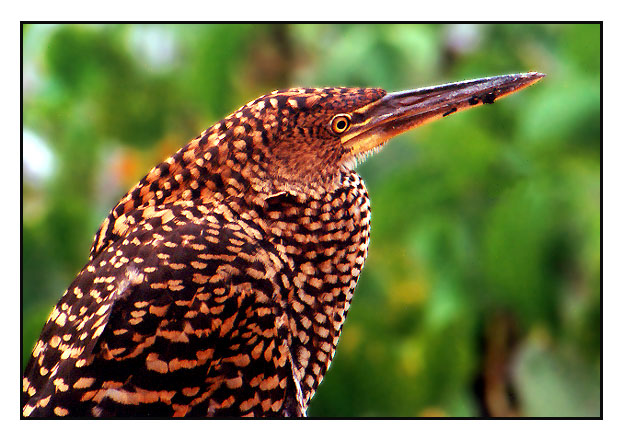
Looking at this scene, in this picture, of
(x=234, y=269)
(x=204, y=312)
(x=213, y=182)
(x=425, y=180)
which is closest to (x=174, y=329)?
(x=204, y=312)

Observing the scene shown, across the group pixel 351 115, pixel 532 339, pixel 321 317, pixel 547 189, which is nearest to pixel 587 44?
pixel 547 189

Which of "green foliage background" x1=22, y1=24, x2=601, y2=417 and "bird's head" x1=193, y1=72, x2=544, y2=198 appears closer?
"bird's head" x1=193, y1=72, x2=544, y2=198

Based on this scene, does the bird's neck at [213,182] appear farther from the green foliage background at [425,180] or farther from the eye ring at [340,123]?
the green foliage background at [425,180]

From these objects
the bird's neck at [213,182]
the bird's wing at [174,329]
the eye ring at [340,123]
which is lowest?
the bird's wing at [174,329]

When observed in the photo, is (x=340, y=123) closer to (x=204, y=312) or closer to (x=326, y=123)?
(x=326, y=123)

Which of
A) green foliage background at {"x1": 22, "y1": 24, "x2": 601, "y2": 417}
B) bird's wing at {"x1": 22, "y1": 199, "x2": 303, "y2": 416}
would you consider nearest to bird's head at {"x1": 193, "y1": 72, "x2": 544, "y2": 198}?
bird's wing at {"x1": 22, "y1": 199, "x2": 303, "y2": 416}

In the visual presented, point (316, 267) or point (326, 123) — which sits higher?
point (326, 123)

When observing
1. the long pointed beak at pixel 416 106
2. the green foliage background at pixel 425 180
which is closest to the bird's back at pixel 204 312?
the long pointed beak at pixel 416 106

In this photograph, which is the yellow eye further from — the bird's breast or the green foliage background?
the green foliage background
